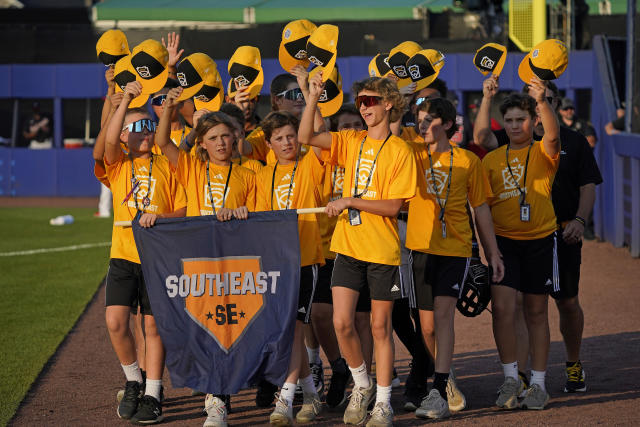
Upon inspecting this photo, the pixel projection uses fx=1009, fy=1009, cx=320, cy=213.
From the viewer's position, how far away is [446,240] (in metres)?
6.54

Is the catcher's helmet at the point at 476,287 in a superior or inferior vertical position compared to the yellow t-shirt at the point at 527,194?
inferior

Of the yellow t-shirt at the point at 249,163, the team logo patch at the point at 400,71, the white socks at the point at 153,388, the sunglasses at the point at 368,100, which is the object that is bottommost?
the white socks at the point at 153,388

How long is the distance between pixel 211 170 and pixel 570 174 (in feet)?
8.69

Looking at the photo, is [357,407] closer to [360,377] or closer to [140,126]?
[360,377]

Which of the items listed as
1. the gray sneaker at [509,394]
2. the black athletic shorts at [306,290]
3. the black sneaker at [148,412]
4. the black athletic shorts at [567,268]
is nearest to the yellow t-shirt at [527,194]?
the black athletic shorts at [567,268]

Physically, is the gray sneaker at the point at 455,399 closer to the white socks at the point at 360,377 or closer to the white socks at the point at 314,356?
the white socks at the point at 360,377

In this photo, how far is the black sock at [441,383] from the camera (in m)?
6.37

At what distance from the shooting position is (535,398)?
6.55 metres

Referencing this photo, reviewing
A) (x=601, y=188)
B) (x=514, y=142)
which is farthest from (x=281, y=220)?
(x=601, y=188)

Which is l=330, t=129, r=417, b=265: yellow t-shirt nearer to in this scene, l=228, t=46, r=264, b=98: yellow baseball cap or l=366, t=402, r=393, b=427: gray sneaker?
l=366, t=402, r=393, b=427: gray sneaker

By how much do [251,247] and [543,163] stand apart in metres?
2.08

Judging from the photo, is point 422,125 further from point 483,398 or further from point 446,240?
point 483,398

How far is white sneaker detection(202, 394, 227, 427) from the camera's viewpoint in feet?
20.1

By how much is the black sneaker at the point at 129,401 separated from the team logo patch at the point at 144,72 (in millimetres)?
2028
